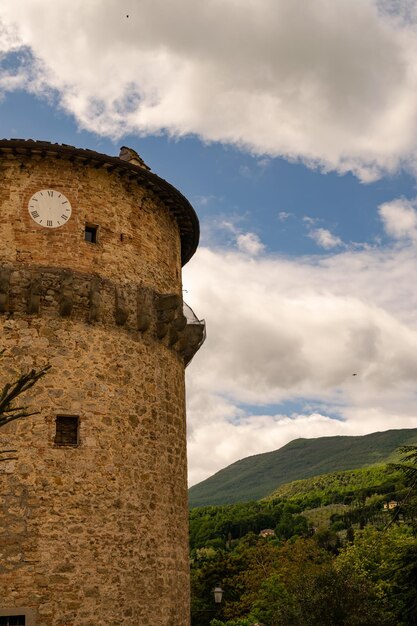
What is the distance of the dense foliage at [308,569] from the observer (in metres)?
17.1

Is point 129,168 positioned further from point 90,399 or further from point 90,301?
point 90,399

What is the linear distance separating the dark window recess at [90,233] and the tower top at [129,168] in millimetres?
1446

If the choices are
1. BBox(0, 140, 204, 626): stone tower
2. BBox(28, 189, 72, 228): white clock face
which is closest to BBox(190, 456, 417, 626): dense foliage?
BBox(0, 140, 204, 626): stone tower

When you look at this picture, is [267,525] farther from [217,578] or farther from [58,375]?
[58,375]

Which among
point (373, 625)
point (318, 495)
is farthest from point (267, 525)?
point (373, 625)

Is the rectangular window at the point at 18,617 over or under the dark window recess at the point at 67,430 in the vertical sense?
under

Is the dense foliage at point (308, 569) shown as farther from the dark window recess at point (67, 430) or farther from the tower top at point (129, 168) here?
the tower top at point (129, 168)

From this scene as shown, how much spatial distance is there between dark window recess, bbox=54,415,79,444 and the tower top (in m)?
5.65

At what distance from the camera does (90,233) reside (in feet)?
50.7

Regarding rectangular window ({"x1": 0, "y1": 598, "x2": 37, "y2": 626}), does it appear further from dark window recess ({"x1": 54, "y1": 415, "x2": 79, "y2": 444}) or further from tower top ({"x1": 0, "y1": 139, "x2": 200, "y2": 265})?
tower top ({"x1": 0, "y1": 139, "x2": 200, "y2": 265})

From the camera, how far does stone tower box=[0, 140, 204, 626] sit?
12.8 metres

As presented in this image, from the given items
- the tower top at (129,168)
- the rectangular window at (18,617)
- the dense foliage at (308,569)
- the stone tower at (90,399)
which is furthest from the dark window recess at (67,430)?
the dense foliage at (308,569)

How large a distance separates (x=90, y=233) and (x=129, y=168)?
1.77 metres

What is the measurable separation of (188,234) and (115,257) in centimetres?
397
